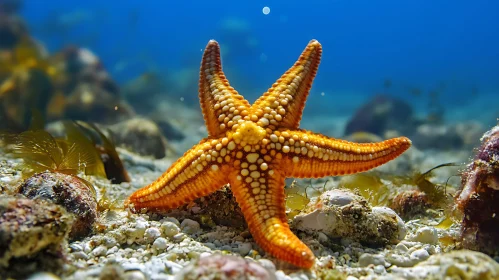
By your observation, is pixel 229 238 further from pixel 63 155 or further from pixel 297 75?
pixel 63 155

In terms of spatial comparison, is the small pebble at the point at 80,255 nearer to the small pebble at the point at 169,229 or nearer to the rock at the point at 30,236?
the rock at the point at 30,236

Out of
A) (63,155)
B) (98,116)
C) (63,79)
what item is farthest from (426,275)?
(63,79)

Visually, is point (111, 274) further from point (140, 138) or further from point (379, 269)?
point (140, 138)

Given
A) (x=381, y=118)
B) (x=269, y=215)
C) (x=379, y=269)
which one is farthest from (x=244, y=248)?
(x=381, y=118)

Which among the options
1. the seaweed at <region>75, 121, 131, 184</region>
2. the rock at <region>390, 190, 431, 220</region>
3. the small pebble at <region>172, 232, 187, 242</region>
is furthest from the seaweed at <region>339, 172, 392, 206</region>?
the seaweed at <region>75, 121, 131, 184</region>

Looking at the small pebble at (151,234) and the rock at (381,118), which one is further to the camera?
the rock at (381,118)

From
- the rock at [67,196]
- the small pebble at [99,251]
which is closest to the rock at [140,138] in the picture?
the rock at [67,196]
